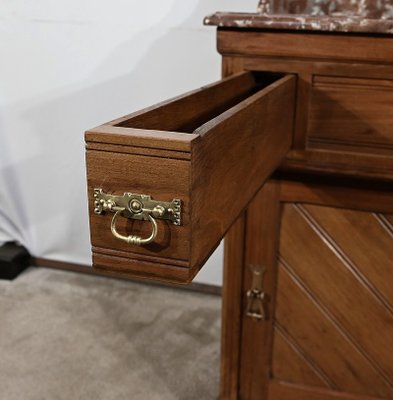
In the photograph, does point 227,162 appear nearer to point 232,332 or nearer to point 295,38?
point 295,38

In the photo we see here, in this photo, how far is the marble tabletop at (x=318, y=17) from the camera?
0.99m

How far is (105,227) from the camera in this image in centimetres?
65

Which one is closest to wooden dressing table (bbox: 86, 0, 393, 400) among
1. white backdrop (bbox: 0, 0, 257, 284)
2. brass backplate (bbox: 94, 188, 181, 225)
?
brass backplate (bbox: 94, 188, 181, 225)

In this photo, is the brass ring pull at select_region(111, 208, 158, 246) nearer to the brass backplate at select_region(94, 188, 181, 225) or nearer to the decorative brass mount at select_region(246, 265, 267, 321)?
the brass backplate at select_region(94, 188, 181, 225)

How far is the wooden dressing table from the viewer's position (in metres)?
0.62

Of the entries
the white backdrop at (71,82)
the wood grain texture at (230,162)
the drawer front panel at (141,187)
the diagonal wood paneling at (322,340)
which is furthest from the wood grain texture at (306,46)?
the white backdrop at (71,82)

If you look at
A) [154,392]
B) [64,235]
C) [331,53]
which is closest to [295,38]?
[331,53]

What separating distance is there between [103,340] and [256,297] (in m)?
0.60

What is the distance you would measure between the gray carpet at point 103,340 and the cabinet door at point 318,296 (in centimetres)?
25

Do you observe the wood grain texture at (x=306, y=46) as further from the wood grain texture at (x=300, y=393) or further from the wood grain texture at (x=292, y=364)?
the wood grain texture at (x=300, y=393)

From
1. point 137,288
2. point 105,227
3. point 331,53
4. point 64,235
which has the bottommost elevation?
point 137,288

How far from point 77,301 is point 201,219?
1327 mm

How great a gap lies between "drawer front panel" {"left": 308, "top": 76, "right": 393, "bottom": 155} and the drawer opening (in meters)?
0.09

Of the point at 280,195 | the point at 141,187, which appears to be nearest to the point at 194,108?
the point at 141,187
